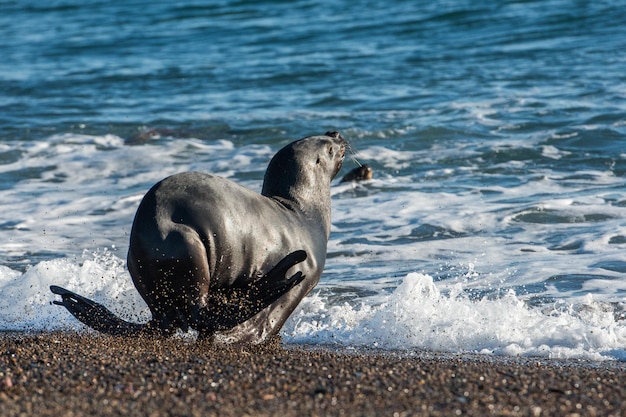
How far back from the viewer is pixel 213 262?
555cm

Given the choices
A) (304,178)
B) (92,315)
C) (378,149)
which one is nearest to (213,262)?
(92,315)

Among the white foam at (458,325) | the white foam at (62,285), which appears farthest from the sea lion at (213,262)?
the white foam at (62,285)

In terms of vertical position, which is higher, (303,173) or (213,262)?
(303,173)

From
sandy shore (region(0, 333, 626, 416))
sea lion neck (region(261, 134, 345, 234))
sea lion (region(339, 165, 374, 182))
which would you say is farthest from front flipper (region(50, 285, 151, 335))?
sea lion (region(339, 165, 374, 182))

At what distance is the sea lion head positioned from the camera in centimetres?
649

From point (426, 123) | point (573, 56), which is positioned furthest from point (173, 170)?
point (573, 56)

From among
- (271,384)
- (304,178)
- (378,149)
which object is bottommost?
(378,149)

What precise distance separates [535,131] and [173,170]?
15.0 ft

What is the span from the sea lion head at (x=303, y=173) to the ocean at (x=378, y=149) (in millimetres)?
897

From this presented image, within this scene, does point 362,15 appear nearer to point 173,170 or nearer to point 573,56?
point 573,56

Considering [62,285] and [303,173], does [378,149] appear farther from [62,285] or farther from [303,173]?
[303,173]

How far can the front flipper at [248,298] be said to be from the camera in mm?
5586

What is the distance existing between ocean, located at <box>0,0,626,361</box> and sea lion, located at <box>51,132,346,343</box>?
86 cm

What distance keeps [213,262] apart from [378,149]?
315 inches
